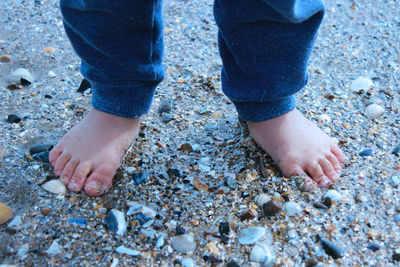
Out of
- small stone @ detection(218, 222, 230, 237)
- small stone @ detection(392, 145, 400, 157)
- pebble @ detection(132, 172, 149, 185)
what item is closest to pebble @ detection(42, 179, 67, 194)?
pebble @ detection(132, 172, 149, 185)

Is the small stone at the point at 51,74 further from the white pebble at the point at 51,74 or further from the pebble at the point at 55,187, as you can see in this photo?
the pebble at the point at 55,187

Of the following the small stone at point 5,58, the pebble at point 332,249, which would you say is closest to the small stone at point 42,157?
the small stone at point 5,58

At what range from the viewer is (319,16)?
3.76 feet

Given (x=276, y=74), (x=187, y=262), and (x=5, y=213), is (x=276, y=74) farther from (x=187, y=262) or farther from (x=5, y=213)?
(x=5, y=213)

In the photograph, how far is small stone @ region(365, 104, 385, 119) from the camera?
5.64 ft

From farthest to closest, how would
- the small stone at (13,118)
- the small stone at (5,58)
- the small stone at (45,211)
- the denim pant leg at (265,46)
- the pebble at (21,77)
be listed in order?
the small stone at (5,58)
the pebble at (21,77)
the small stone at (13,118)
the small stone at (45,211)
the denim pant leg at (265,46)

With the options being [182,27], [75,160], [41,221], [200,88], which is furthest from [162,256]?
[182,27]

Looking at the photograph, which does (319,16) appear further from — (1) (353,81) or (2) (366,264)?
(1) (353,81)

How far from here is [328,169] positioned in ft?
4.52

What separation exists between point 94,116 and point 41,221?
1.36ft

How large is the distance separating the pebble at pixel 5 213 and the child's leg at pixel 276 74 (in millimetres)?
784

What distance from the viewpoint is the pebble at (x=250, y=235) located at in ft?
3.74

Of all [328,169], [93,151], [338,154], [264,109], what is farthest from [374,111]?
[93,151]

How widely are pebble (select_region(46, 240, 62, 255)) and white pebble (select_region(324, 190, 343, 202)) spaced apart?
836 millimetres
